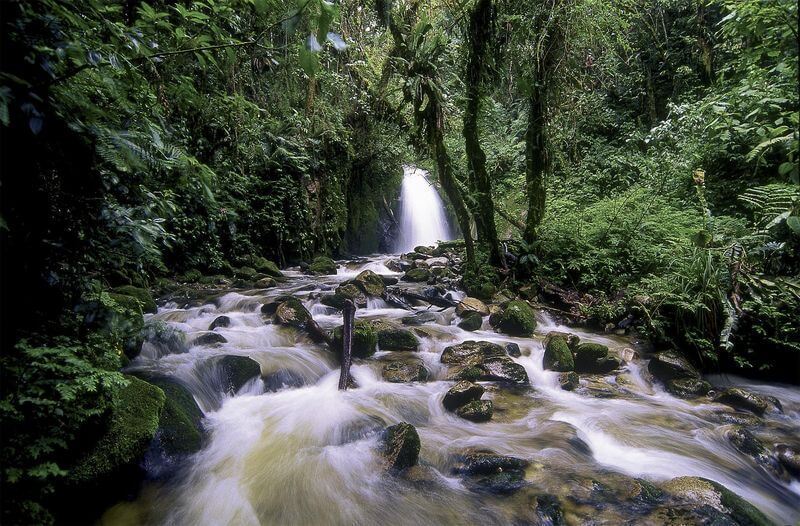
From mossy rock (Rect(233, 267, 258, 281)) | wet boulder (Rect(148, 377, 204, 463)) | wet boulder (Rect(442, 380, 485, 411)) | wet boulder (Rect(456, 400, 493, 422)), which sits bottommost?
wet boulder (Rect(456, 400, 493, 422))

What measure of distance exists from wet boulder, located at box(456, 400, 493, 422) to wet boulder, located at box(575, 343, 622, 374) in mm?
1894

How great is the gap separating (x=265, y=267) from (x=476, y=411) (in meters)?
7.02

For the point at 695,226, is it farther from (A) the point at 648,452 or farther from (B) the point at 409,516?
(B) the point at 409,516

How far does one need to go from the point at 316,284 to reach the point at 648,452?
6935 mm

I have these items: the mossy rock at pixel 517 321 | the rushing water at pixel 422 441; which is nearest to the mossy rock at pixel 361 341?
the rushing water at pixel 422 441

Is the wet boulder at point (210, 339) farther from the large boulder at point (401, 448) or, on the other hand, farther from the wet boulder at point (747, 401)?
the wet boulder at point (747, 401)

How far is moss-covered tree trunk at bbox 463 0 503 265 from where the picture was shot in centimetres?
721

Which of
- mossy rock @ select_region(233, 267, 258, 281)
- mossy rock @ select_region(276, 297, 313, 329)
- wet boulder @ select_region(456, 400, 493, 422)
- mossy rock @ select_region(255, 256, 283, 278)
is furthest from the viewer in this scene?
mossy rock @ select_region(255, 256, 283, 278)

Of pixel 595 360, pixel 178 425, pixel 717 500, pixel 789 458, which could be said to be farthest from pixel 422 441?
pixel 789 458

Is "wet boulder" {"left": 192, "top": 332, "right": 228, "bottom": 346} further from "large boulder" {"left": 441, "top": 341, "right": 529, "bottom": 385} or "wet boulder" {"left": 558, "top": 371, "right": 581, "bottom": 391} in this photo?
"wet boulder" {"left": 558, "top": 371, "right": 581, "bottom": 391}

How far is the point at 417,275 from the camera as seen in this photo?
10180 mm

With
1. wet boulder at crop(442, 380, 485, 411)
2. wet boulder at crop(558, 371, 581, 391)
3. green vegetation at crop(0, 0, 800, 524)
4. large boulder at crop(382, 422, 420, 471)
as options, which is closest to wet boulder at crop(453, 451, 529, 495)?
large boulder at crop(382, 422, 420, 471)

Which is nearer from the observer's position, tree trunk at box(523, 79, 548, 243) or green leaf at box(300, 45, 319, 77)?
green leaf at box(300, 45, 319, 77)

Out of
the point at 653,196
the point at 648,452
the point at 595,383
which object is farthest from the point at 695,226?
the point at 648,452
